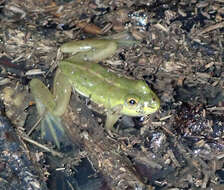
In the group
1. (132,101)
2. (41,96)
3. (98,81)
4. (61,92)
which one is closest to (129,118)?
(132,101)

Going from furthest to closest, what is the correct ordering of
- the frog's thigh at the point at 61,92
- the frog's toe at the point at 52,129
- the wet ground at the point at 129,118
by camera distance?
1. the frog's thigh at the point at 61,92
2. the frog's toe at the point at 52,129
3. the wet ground at the point at 129,118

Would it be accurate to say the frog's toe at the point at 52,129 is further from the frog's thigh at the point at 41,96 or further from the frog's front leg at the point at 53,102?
the frog's thigh at the point at 41,96

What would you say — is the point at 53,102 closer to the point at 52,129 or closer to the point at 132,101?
the point at 52,129

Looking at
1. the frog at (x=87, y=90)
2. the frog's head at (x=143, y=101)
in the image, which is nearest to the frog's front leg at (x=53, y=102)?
the frog at (x=87, y=90)

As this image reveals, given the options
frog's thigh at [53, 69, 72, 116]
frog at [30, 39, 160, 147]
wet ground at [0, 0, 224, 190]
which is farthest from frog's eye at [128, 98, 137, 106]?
frog's thigh at [53, 69, 72, 116]

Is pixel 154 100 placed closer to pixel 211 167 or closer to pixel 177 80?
pixel 177 80

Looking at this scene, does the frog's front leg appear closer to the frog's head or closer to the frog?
the frog

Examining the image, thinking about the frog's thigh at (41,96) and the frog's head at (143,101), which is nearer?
the frog's head at (143,101)
